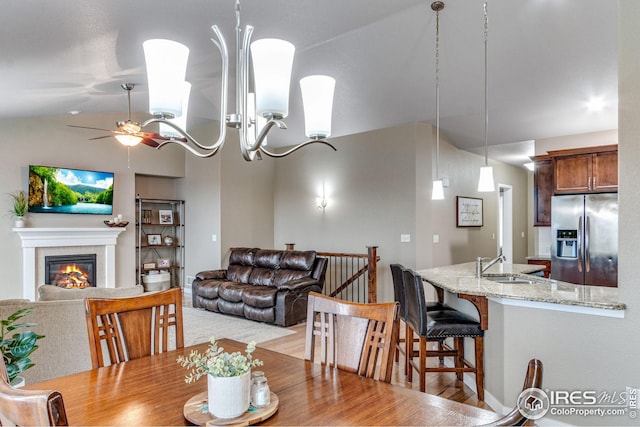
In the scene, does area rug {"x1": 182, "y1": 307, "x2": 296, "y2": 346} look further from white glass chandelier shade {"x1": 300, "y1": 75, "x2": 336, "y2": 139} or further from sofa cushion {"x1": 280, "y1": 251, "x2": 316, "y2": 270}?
white glass chandelier shade {"x1": 300, "y1": 75, "x2": 336, "y2": 139}

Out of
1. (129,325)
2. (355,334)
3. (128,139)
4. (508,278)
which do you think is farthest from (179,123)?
(128,139)

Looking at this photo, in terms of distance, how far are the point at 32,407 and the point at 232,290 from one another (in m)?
4.99

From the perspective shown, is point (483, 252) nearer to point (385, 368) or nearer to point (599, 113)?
point (599, 113)

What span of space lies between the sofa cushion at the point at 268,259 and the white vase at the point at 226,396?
474cm

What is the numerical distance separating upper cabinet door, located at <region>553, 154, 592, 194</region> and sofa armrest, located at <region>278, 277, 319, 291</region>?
355 cm

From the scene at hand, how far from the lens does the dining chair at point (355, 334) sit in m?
1.59

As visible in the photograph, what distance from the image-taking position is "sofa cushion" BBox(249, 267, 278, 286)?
5.77 meters

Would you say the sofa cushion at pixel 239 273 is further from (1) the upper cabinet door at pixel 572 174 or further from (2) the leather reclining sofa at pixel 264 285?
(1) the upper cabinet door at pixel 572 174

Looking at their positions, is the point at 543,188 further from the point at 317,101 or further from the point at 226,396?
the point at 226,396

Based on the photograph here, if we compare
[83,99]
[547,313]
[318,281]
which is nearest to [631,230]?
[547,313]

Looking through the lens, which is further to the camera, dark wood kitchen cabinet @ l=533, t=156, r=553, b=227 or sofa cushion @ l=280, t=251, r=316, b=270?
dark wood kitchen cabinet @ l=533, t=156, r=553, b=227

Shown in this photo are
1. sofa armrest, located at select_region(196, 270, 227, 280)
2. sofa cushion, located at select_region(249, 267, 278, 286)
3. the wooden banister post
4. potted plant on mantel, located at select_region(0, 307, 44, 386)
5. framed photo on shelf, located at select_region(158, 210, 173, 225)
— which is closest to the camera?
potted plant on mantel, located at select_region(0, 307, 44, 386)

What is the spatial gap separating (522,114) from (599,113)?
90cm

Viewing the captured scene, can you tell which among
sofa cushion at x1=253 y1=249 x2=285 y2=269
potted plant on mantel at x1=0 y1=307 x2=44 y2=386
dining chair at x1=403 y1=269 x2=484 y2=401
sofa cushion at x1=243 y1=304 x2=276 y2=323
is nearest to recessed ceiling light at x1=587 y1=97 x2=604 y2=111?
dining chair at x1=403 y1=269 x2=484 y2=401
